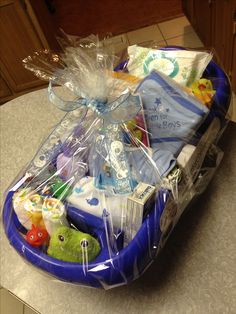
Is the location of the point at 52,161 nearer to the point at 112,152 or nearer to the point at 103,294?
the point at 112,152

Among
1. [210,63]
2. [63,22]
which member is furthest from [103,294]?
[63,22]

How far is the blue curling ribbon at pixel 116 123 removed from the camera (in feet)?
1.64

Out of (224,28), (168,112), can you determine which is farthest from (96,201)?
(224,28)

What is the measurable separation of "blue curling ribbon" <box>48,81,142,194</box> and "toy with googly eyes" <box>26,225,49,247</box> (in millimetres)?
127

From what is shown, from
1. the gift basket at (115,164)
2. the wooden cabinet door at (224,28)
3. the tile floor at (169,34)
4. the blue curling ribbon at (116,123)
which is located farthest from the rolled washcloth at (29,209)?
the tile floor at (169,34)

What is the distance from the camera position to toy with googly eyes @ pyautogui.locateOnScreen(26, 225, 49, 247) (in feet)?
1.59

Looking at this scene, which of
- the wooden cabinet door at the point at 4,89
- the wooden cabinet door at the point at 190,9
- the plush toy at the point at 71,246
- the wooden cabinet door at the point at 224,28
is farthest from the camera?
the wooden cabinet door at the point at 4,89

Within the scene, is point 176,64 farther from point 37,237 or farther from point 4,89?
point 4,89

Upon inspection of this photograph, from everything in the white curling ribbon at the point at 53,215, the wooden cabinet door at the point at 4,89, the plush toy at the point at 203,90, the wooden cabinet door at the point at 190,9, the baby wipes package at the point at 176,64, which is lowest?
the wooden cabinet door at the point at 4,89

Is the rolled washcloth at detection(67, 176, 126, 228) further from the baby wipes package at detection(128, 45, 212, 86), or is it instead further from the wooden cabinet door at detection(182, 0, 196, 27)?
the wooden cabinet door at detection(182, 0, 196, 27)

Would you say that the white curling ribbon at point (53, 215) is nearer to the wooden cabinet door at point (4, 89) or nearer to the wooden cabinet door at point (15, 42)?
the wooden cabinet door at point (15, 42)

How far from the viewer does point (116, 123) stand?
1.75 feet

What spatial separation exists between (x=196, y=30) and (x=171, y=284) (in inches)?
57.4

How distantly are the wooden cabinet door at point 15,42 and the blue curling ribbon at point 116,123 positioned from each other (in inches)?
40.8
